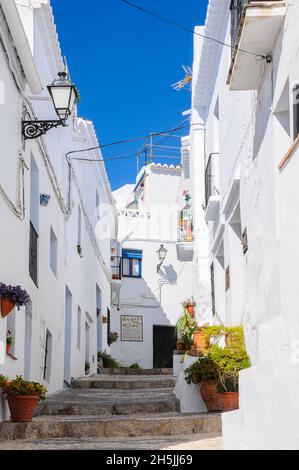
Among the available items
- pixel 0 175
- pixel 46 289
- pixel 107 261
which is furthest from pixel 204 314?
pixel 107 261

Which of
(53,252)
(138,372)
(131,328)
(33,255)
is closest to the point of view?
(33,255)

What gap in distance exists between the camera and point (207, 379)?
35.4 feet

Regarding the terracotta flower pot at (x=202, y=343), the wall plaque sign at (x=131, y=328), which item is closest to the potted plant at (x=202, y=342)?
the terracotta flower pot at (x=202, y=343)

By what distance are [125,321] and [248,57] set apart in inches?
877

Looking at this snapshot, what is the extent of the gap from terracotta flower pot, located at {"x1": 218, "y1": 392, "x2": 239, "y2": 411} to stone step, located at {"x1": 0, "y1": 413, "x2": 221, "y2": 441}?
1.99 ft

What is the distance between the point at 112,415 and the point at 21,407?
6.34ft

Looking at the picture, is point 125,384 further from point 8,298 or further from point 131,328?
point 131,328

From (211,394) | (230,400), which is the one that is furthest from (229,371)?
(211,394)

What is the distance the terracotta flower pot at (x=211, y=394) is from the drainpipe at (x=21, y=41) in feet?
16.5

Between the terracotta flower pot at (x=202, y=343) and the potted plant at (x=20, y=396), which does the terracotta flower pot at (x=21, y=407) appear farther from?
the terracotta flower pot at (x=202, y=343)

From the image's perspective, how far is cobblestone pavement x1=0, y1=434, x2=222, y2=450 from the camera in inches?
328

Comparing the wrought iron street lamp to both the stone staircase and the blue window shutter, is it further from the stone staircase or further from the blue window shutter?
the blue window shutter

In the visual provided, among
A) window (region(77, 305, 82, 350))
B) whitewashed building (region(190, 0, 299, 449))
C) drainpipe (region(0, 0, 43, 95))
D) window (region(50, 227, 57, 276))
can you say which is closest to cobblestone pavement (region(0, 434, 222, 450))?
whitewashed building (region(190, 0, 299, 449))
